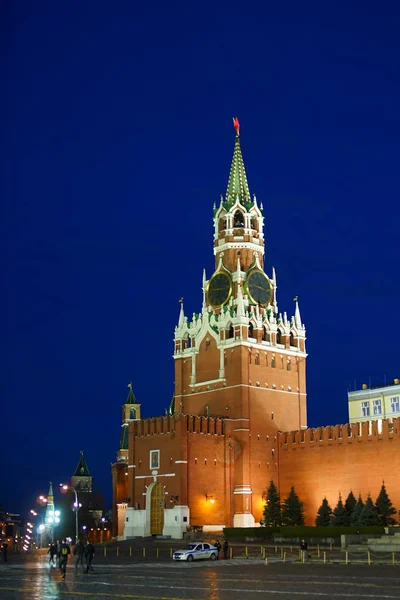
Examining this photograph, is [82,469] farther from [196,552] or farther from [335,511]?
[196,552]

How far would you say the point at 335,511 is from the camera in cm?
6238

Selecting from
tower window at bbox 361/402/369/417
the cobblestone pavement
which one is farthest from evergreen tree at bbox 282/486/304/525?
tower window at bbox 361/402/369/417

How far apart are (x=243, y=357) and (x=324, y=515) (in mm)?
14910

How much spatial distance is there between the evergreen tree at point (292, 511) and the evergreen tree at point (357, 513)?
17.2ft

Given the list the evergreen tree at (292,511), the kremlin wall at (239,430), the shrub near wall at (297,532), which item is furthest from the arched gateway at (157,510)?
the evergreen tree at (292,511)

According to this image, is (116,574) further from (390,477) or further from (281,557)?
(390,477)

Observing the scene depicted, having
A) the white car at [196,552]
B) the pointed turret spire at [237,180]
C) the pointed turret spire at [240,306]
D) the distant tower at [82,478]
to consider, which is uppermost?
the pointed turret spire at [237,180]

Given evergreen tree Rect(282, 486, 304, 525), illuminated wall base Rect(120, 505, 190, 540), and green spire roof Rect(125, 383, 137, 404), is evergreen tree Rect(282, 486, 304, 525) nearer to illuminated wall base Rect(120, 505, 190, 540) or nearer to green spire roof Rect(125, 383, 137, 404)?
illuminated wall base Rect(120, 505, 190, 540)

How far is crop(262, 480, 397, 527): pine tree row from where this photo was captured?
5909 centimetres

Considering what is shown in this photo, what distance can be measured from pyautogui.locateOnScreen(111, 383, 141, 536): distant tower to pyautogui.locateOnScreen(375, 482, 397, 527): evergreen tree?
107ft

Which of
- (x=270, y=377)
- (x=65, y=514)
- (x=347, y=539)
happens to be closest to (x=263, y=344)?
(x=270, y=377)

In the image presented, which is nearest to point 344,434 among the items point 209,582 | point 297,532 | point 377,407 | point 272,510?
point 272,510

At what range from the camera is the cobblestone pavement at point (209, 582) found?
2539cm

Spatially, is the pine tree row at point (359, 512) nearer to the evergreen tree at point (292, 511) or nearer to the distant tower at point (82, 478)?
the evergreen tree at point (292, 511)
